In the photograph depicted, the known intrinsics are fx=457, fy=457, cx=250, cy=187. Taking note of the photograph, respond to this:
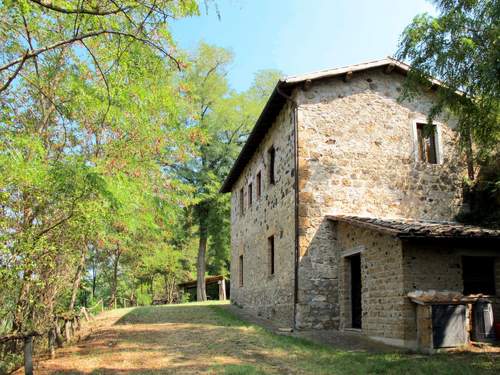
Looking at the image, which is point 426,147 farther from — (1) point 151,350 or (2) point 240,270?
(1) point 151,350

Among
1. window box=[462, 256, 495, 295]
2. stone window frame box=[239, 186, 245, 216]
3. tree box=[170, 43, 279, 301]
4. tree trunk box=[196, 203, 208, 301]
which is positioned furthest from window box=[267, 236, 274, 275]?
tree trunk box=[196, 203, 208, 301]

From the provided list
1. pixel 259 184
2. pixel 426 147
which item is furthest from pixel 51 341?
pixel 426 147

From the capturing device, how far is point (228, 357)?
7.66m

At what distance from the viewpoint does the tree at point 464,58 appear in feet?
23.1

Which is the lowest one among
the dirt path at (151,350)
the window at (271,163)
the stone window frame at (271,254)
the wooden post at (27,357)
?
the dirt path at (151,350)

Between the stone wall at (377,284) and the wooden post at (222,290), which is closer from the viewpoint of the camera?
the stone wall at (377,284)

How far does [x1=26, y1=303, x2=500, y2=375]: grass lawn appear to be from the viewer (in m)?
6.73

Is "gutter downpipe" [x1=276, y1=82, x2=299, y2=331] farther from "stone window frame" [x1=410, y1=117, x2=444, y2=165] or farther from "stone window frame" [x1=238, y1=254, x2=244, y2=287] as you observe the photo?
"stone window frame" [x1=238, y1=254, x2=244, y2=287]

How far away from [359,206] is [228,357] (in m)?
5.30

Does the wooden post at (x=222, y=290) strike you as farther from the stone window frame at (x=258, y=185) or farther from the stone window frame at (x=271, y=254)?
the stone window frame at (x=271, y=254)

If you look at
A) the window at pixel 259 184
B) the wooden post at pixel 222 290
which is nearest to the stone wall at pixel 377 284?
the window at pixel 259 184

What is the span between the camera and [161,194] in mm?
12008

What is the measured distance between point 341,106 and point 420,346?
243 inches

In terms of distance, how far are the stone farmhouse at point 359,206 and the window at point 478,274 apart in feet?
0.07
